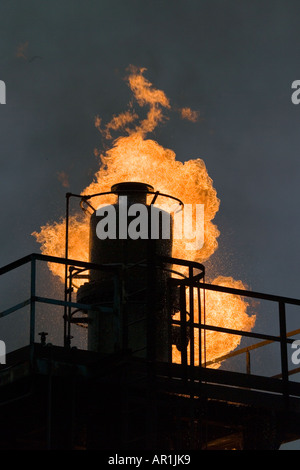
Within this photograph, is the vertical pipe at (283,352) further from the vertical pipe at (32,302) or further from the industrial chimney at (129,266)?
the vertical pipe at (32,302)

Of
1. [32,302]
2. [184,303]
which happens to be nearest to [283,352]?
[184,303]

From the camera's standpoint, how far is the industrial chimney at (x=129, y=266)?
47.6 feet

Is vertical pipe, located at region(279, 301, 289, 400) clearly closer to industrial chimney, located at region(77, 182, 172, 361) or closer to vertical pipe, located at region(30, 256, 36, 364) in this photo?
industrial chimney, located at region(77, 182, 172, 361)

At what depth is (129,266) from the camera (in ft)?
46.9

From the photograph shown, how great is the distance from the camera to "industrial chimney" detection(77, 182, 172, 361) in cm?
1450

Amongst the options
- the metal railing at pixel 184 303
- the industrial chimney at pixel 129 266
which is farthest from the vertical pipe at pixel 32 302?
the industrial chimney at pixel 129 266

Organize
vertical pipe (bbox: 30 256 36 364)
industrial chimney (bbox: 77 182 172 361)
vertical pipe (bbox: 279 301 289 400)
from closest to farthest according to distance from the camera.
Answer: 1. vertical pipe (bbox: 30 256 36 364)
2. vertical pipe (bbox: 279 301 289 400)
3. industrial chimney (bbox: 77 182 172 361)

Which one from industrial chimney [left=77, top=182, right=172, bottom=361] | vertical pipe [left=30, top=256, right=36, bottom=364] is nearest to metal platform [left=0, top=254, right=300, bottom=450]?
vertical pipe [left=30, top=256, right=36, bottom=364]

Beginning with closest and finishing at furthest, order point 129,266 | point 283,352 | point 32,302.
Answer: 1. point 32,302
2. point 283,352
3. point 129,266

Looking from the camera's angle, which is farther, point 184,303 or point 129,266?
point 129,266

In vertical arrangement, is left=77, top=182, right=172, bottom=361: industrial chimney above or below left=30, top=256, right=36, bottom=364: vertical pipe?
above

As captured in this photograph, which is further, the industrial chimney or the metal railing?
the industrial chimney

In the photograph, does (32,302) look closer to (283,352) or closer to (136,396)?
(136,396)
